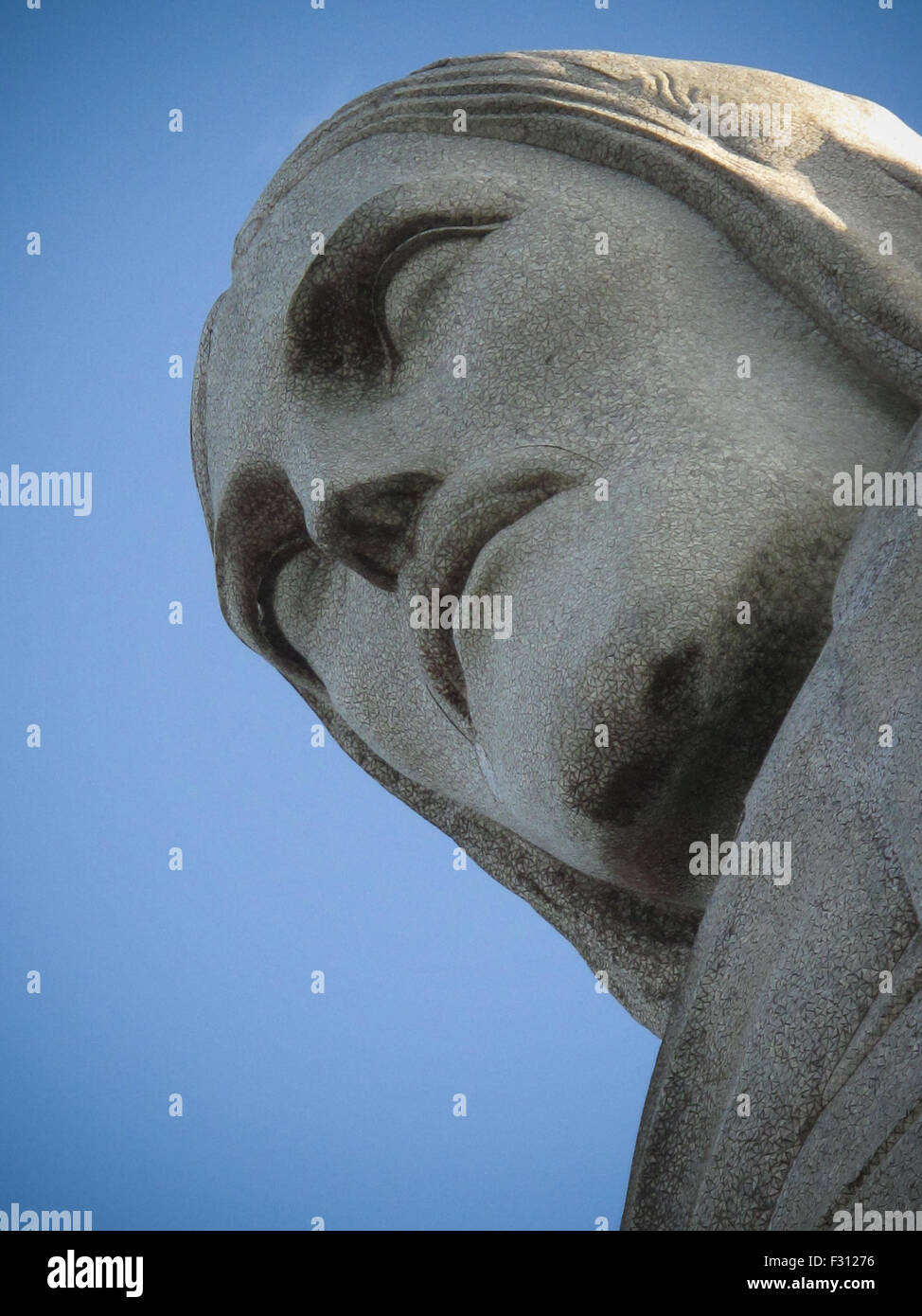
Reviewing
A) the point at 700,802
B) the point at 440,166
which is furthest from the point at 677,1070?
the point at 440,166

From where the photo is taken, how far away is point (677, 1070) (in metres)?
2.82

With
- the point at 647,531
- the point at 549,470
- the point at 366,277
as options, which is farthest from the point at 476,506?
the point at 366,277

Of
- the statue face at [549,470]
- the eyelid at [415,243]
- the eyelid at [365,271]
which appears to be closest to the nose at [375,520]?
the statue face at [549,470]

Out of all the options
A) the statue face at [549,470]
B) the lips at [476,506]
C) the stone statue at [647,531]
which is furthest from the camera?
the lips at [476,506]

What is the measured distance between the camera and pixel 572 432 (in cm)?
309

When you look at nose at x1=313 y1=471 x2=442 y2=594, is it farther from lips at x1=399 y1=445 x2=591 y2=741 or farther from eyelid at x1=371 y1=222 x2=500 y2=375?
eyelid at x1=371 y1=222 x2=500 y2=375

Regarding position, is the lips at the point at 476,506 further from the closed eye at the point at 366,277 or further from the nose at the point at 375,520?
A: the closed eye at the point at 366,277

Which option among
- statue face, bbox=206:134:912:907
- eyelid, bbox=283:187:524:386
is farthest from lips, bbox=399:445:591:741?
eyelid, bbox=283:187:524:386

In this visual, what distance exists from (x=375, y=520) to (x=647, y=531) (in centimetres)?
69

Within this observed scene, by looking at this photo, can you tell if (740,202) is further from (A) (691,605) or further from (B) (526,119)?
(A) (691,605)

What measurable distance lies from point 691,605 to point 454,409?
0.82 meters

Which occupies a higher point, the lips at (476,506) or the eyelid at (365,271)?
the eyelid at (365,271)

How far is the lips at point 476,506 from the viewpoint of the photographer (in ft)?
10.1

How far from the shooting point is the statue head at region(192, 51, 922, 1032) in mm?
2812
